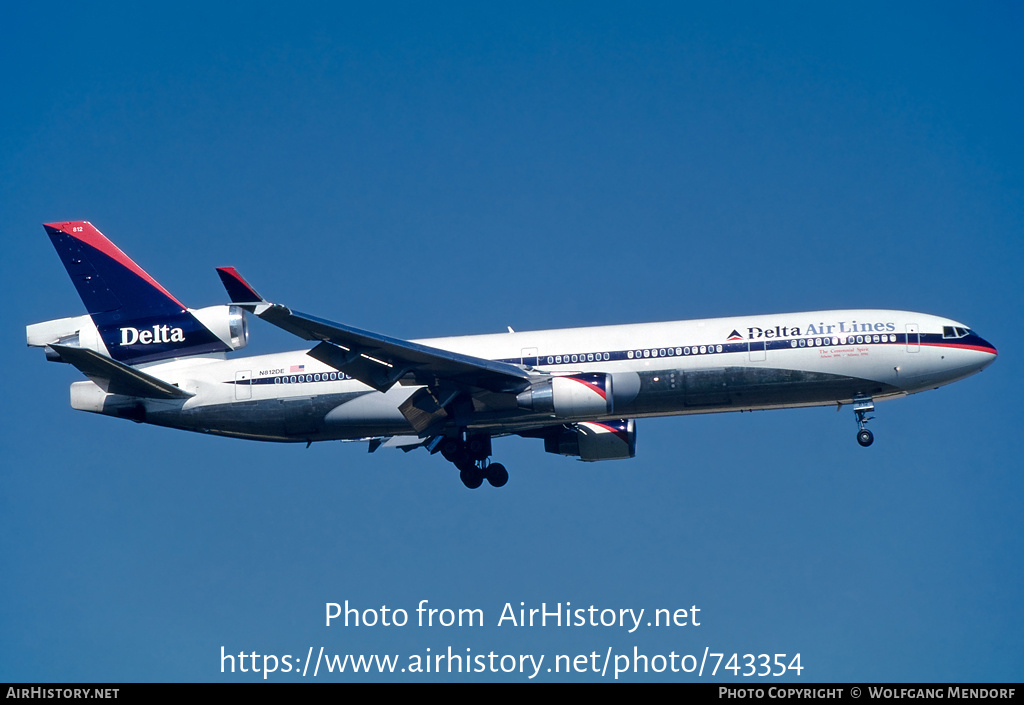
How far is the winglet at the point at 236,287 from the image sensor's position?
36.5 meters

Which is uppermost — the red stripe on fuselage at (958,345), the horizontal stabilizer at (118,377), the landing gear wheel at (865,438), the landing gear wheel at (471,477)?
the red stripe on fuselage at (958,345)

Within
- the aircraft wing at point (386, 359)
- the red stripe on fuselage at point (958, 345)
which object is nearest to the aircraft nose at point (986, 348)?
the red stripe on fuselage at point (958, 345)

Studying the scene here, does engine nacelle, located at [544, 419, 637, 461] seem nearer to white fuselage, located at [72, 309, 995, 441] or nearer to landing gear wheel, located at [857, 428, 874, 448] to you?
white fuselage, located at [72, 309, 995, 441]

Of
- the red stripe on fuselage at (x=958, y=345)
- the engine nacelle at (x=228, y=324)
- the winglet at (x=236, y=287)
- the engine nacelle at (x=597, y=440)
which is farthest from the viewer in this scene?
the engine nacelle at (x=597, y=440)

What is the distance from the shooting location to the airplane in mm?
40969

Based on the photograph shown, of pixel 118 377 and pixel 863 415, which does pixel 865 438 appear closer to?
pixel 863 415

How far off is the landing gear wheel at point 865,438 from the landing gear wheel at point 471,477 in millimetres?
13131

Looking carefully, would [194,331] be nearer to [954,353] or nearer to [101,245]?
[101,245]

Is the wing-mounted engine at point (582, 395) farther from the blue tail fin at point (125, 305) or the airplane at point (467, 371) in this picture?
the blue tail fin at point (125, 305)

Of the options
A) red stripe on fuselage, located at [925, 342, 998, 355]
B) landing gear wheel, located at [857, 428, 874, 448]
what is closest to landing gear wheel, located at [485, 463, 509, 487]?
landing gear wheel, located at [857, 428, 874, 448]

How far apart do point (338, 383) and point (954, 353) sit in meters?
20.6
